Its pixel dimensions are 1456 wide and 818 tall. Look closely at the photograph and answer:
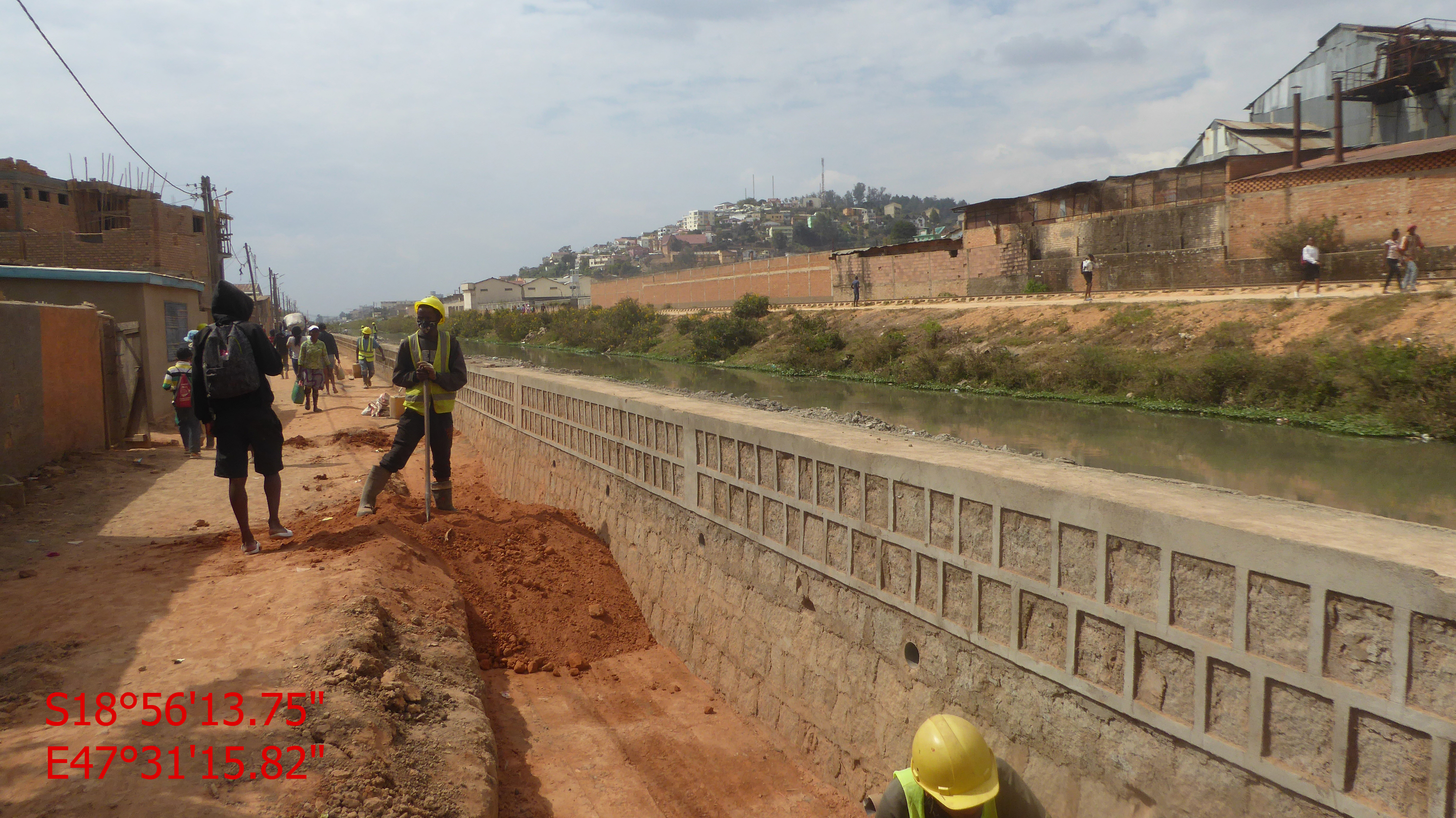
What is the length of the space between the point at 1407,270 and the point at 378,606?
69.0 ft

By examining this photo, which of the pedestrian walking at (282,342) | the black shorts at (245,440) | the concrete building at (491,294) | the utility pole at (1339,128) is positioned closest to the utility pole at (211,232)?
the pedestrian walking at (282,342)

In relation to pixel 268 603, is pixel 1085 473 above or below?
above

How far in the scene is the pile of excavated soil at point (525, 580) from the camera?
7004mm

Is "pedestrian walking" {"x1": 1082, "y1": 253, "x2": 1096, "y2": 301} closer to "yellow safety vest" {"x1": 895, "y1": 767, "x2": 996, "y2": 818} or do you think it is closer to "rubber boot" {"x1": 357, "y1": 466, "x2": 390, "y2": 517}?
"rubber boot" {"x1": 357, "y1": 466, "x2": 390, "y2": 517}

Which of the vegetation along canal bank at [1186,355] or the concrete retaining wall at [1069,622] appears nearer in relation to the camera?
the concrete retaining wall at [1069,622]

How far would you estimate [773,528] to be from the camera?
621cm

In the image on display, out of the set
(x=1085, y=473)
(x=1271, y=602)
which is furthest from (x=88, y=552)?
(x=1271, y=602)

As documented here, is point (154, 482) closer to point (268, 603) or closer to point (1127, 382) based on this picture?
point (268, 603)

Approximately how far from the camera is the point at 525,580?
7738 millimetres

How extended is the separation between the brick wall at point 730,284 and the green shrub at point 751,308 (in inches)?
161

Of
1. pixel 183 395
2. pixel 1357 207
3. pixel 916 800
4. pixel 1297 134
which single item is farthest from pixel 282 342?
pixel 1297 134

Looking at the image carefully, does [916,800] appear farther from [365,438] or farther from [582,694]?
[365,438]

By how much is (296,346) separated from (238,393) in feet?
55.0

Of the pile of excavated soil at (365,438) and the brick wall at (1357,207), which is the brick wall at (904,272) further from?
the pile of excavated soil at (365,438)
